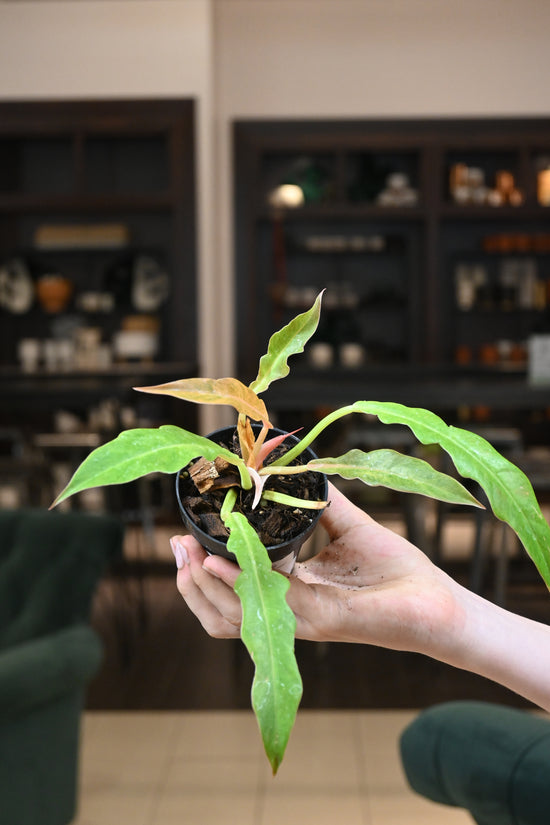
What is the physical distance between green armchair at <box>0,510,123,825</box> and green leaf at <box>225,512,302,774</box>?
3.71 feet

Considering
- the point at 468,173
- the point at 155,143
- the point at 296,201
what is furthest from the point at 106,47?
the point at 468,173

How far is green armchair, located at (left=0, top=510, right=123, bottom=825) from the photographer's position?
151 centimetres

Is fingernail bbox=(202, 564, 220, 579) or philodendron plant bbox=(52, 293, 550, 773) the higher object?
philodendron plant bbox=(52, 293, 550, 773)

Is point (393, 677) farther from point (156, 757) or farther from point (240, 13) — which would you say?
point (240, 13)

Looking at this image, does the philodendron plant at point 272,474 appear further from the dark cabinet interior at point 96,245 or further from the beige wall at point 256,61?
the beige wall at point 256,61

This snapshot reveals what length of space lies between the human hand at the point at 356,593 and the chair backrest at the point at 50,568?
47.1 inches

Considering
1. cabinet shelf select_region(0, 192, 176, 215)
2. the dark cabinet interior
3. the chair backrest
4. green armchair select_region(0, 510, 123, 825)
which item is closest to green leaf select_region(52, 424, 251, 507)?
green armchair select_region(0, 510, 123, 825)

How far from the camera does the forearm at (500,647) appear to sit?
0.58m

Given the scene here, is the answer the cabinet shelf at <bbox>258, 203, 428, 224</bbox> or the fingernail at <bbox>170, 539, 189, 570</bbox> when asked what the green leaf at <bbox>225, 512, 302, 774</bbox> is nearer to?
the fingernail at <bbox>170, 539, 189, 570</bbox>

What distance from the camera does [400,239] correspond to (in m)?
4.72

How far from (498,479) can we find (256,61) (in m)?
4.65

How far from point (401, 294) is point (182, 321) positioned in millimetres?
1221

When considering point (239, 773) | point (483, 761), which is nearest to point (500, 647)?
point (483, 761)

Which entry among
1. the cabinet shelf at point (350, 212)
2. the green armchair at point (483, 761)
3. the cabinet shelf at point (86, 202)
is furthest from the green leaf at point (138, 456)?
the cabinet shelf at point (350, 212)
